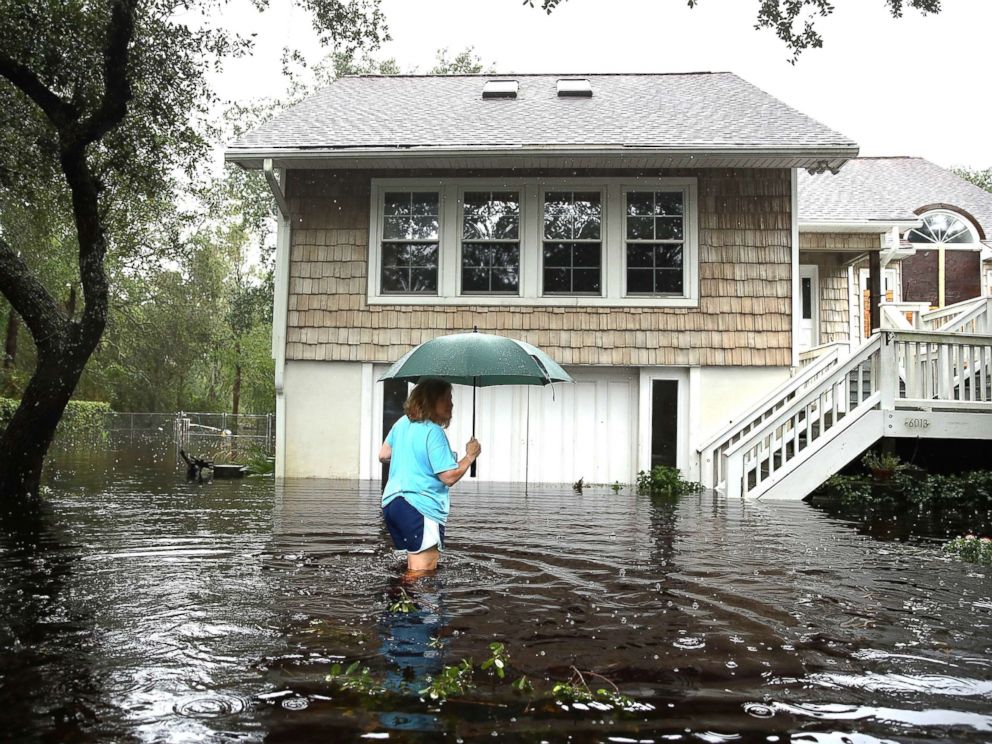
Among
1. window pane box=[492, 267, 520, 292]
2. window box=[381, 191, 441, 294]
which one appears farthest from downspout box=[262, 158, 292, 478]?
window pane box=[492, 267, 520, 292]

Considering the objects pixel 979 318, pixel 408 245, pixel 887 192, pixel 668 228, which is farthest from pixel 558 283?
pixel 887 192

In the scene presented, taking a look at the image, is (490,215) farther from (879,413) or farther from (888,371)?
(879,413)

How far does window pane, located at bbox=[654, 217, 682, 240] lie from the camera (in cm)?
1430

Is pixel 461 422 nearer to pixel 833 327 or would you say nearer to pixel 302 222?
pixel 302 222

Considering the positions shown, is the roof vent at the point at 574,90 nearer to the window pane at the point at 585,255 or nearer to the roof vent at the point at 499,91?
the roof vent at the point at 499,91

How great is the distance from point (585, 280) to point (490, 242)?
1.66 metres

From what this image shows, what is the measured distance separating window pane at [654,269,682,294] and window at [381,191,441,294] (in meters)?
3.57

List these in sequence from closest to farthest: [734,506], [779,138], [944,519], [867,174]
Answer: [944,519] → [734,506] → [779,138] → [867,174]

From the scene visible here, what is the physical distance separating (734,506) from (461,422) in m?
5.67

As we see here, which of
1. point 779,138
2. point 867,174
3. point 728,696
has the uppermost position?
point 867,174

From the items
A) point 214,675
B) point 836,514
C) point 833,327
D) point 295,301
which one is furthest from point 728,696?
point 833,327

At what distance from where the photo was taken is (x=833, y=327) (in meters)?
18.3

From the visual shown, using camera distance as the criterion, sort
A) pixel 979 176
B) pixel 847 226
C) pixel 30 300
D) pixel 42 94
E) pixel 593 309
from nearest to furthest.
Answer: pixel 42 94 → pixel 30 300 → pixel 593 309 → pixel 847 226 → pixel 979 176

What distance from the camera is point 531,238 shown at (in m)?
14.5
